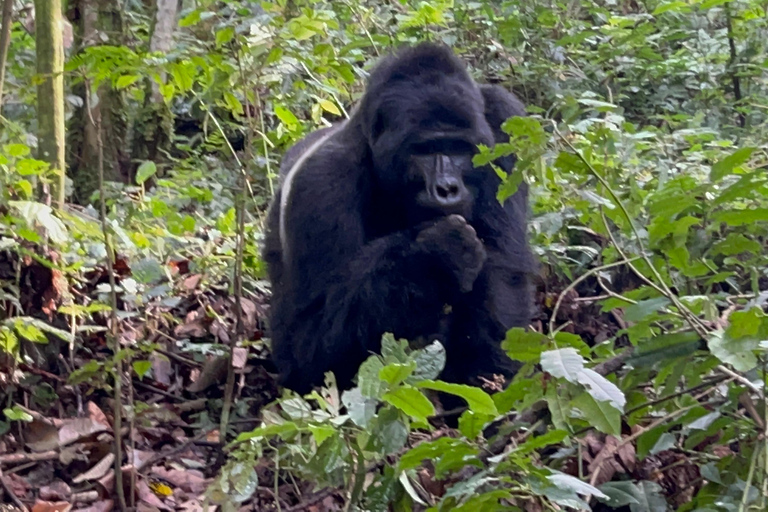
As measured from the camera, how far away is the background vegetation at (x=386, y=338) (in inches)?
76.1

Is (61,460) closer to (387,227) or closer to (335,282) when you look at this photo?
(335,282)

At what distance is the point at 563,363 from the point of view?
69.5 inches

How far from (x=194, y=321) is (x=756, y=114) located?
333 centimetres

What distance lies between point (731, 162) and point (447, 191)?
1.63 meters

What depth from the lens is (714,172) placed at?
2041 mm

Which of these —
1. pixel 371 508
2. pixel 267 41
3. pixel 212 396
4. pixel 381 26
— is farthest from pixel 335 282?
pixel 381 26

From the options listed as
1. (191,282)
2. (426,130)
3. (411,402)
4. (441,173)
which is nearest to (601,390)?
(411,402)

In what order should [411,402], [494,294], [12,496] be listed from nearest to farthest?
[411,402] < [12,496] < [494,294]

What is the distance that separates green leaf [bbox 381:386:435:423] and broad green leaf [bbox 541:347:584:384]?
0.24 m

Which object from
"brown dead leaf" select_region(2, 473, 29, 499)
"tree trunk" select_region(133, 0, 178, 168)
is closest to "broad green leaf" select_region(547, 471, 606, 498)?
"brown dead leaf" select_region(2, 473, 29, 499)

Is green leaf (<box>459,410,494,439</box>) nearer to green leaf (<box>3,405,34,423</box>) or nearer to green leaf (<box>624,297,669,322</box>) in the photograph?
green leaf (<box>624,297,669,322</box>)

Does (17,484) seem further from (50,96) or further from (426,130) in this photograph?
(426,130)

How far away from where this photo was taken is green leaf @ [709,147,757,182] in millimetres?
1922

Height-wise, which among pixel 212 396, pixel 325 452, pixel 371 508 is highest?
pixel 325 452
